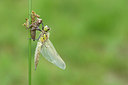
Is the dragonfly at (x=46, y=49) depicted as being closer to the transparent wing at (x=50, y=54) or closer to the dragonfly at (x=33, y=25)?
the transparent wing at (x=50, y=54)

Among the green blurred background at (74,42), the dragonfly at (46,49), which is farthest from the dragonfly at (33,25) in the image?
the green blurred background at (74,42)

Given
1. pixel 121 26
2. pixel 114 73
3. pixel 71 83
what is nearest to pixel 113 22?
pixel 121 26

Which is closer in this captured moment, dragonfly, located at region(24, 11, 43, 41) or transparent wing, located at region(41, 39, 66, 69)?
dragonfly, located at region(24, 11, 43, 41)

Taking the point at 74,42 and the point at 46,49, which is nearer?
the point at 46,49

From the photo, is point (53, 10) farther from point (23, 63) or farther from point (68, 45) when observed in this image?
point (23, 63)

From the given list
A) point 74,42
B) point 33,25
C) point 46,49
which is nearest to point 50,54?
point 46,49

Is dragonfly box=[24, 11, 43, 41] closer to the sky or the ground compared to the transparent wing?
closer to the sky

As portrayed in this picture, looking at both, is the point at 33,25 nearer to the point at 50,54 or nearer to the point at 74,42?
the point at 50,54

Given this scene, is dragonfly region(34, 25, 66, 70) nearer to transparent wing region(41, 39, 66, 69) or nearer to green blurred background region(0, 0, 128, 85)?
transparent wing region(41, 39, 66, 69)


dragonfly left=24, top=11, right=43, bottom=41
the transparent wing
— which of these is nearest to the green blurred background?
the transparent wing
